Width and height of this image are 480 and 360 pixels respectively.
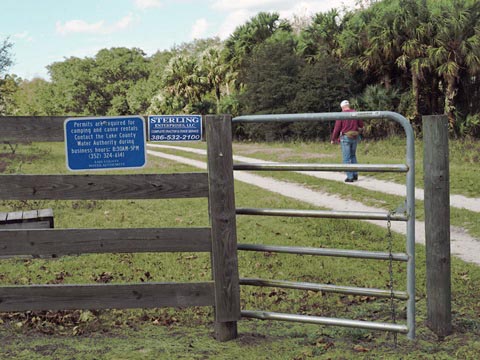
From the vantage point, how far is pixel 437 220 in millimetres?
4387

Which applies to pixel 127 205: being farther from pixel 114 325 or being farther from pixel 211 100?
pixel 211 100

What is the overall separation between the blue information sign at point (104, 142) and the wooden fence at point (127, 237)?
89mm

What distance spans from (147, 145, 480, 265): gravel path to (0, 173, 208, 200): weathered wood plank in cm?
410

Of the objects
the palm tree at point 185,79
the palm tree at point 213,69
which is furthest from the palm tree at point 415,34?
the palm tree at point 185,79

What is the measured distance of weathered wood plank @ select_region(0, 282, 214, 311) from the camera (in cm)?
460

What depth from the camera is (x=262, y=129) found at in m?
34.1

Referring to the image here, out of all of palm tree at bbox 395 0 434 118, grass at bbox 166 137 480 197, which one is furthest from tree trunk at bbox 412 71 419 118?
grass at bbox 166 137 480 197

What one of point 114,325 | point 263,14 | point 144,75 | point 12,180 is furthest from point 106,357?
point 144,75

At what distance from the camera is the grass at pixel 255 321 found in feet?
14.4

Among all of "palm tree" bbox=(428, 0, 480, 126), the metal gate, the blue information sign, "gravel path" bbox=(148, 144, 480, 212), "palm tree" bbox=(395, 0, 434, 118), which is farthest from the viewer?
"palm tree" bbox=(395, 0, 434, 118)

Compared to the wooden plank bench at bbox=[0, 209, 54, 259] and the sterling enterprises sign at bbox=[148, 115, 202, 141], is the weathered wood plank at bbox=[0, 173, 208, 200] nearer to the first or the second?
the sterling enterprises sign at bbox=[148, 115, 202, 141]

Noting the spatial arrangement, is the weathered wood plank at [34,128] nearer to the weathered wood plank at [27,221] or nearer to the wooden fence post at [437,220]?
the wooden fence post at [437,220]

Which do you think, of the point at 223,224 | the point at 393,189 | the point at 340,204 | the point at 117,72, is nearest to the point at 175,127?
the point at 223,224

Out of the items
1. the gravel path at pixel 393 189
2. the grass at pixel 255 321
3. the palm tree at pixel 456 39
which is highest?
the palm tree at pixel 456 39
